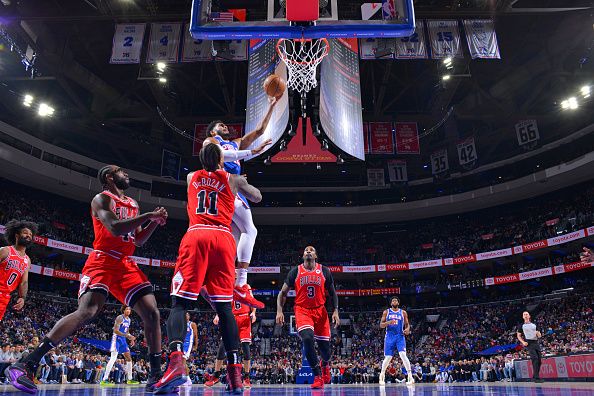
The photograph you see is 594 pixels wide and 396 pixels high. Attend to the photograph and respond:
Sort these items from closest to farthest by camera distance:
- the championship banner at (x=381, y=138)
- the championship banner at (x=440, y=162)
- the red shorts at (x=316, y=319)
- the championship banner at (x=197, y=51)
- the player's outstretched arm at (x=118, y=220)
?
the player's outstretched arm at (x=118, y=220) < the red shorts at (x=316, y=319) < the championship banner at (x=197, y=51) < the championship banner at (x=381, y=138) < the championship banner at (x=440, y=162)

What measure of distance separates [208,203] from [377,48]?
14320 millimetres

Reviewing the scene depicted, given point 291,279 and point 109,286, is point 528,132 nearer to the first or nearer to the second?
point 291,279

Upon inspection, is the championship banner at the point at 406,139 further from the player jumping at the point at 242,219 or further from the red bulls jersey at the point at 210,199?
the red bulls jersey at the point at 210,199

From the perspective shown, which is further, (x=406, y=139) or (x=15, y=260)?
(x=406, y=139)

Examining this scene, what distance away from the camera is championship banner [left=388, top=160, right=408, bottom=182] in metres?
31.3

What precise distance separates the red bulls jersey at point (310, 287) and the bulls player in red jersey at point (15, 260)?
437 cm

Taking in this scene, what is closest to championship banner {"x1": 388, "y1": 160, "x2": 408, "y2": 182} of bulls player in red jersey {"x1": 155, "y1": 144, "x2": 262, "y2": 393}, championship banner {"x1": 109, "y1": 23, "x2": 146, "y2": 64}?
championship banner {"x1": 109, "y1": 23, "x2": 146, "y2": 64}

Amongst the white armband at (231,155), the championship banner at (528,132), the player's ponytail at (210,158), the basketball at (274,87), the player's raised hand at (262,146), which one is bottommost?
the player's ponytail at (210,158)

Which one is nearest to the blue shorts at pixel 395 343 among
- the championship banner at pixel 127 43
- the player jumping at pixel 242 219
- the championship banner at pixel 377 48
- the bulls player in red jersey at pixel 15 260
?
the player jumping at pixel 242 219

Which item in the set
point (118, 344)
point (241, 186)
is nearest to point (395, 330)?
point (118, 344)

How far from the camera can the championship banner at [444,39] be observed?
16.8m

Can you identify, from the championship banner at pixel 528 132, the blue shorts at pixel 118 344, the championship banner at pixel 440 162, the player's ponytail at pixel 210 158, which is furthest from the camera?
the championship banner at pixel 440 162

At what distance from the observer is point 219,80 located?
24.9 m

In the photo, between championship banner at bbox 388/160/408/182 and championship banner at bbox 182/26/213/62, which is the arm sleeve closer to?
championship banner at bbox 182/26/213/62
